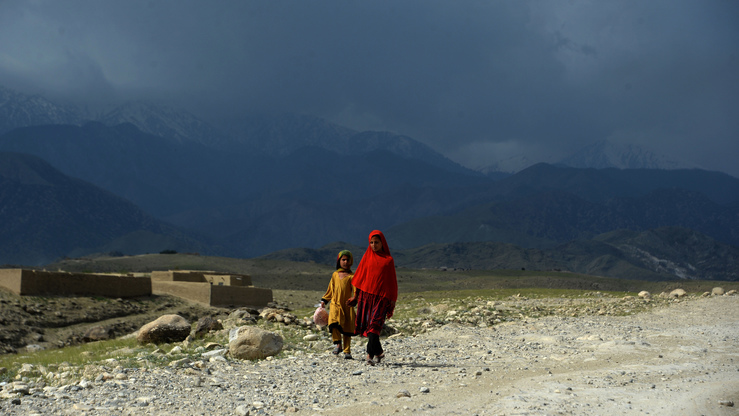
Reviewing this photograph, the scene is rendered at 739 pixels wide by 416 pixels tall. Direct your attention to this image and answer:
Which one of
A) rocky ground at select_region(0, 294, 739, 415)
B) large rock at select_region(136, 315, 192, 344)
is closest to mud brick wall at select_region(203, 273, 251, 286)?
large rock at select_region(136, 315, 192, 344)

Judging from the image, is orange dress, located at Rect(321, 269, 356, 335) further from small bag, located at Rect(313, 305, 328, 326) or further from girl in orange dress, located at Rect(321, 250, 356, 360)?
small bag, located at Rect(313, 305, 328, 326)

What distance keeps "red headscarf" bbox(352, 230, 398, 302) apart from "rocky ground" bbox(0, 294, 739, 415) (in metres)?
1.24

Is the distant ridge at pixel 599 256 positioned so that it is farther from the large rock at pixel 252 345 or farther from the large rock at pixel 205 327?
the large rock at pixel 252 345

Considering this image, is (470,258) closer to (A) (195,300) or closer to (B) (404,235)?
(B) (404,235)

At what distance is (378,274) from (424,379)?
1.92 meters

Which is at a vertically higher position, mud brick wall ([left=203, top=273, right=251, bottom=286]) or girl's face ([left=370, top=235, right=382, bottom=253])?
girl's face ([left=370, top=235, right=382, bottom=253])

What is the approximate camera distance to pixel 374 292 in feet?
34.1

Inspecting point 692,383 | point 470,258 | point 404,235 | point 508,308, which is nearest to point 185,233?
point 404,235

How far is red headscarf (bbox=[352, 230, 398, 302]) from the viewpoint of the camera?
34.0 feet

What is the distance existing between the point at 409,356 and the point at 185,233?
189242mm

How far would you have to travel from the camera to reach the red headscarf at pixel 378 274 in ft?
34.0

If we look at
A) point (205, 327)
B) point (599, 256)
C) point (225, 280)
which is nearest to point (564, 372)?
point (205, 327)

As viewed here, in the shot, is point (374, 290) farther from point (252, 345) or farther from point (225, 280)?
point (225, 280)

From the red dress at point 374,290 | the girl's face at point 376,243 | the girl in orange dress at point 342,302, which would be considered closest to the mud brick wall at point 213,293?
the girl in orange dress at point 342,302
